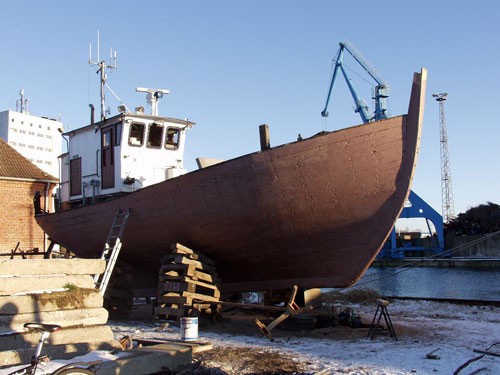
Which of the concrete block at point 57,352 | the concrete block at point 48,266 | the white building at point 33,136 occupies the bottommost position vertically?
the concrete block at point 57,352

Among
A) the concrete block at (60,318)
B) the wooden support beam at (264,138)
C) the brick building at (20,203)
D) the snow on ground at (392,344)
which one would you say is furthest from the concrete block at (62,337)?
the brick building at (20,203)

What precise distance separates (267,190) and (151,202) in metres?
2.54

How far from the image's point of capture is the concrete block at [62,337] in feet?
16.9

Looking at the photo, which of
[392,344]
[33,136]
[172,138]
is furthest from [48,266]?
[33,136]

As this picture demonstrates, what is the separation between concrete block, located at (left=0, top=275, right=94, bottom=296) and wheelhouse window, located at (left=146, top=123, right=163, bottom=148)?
5.10m

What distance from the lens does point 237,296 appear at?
1118 cm

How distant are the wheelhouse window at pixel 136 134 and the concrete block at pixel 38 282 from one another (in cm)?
490

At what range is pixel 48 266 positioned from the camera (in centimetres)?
591

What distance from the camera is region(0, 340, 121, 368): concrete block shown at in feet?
15.4

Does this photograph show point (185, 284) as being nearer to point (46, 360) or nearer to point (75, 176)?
point (46, 360)

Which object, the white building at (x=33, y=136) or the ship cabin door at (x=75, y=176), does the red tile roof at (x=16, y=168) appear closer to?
the ship cabin door at (x=75, y=176)

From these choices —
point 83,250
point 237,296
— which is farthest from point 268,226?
point 83,250

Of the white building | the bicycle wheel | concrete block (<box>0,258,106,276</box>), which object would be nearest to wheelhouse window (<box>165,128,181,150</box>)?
concrete block (<box>0,258,106,276</box>)

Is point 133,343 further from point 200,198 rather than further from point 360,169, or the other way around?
point 360,169
